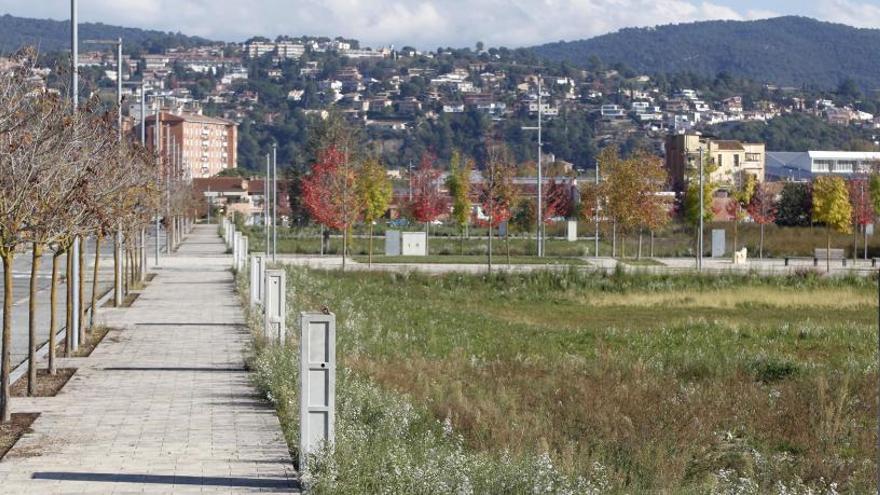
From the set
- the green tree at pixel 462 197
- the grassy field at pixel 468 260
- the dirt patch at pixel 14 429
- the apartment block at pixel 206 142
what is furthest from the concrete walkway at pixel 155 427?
the apartment block at pixel 206 142

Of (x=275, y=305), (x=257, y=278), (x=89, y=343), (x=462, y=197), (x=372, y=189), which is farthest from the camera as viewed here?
(x=462, y=197)

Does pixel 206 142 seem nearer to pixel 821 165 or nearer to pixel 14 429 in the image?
pixel 821 165

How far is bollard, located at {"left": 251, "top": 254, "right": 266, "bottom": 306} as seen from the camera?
26.6m

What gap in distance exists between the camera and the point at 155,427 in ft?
50.2

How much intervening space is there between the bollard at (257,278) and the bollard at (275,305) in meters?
3.64

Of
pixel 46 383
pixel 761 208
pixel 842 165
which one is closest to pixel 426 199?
pixel 761 208

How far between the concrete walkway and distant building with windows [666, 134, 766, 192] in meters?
78.4

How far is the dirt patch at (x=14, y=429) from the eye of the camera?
1419 centimetres

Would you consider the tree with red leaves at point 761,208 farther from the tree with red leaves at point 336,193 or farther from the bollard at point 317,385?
the bollard at point 317,385

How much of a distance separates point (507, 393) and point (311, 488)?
19.9ft

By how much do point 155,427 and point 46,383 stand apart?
154 inches

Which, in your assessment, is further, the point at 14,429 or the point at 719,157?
the point at 719,157

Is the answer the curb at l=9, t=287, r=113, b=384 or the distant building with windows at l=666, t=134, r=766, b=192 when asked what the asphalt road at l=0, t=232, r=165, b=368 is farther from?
the distant building with windows at l=666, t=134, r=766, b=192

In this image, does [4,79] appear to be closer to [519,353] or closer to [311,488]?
[311,488]
